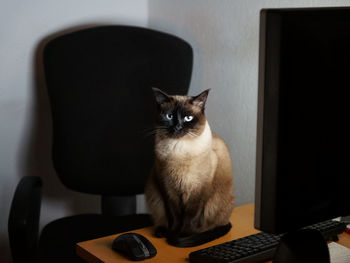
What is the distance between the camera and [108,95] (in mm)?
1610

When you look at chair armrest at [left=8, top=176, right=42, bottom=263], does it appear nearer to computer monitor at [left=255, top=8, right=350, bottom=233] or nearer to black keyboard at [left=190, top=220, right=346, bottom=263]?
black keyboard at [left=190, top=220, right=346, bottom=263]

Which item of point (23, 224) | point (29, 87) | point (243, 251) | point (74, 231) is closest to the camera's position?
point (243, 251)

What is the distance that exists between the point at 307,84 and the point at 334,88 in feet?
0.21

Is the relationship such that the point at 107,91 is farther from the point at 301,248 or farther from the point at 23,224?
the point at 301,248

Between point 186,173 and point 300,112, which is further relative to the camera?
point 186,173

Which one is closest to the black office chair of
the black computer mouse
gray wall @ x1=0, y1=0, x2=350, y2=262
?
gray wall @ x1=0, y1=0, x2=350, y2=262

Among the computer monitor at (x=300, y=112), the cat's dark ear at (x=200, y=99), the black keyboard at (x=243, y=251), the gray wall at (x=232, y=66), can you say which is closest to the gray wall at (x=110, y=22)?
the gray wall at (x=232, y=66)

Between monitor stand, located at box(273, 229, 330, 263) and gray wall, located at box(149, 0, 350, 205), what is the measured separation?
0.78m

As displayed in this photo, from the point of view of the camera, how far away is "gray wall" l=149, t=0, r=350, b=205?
149cm

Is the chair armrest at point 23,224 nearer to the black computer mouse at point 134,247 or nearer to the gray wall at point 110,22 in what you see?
the black computer mouse at point 134,247

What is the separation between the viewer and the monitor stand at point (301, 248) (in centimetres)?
72

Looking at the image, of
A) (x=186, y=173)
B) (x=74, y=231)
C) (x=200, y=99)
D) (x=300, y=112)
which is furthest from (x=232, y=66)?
(x=300, y=112)

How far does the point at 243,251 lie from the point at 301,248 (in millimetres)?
242

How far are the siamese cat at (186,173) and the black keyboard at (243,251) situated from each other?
0.14 metres
